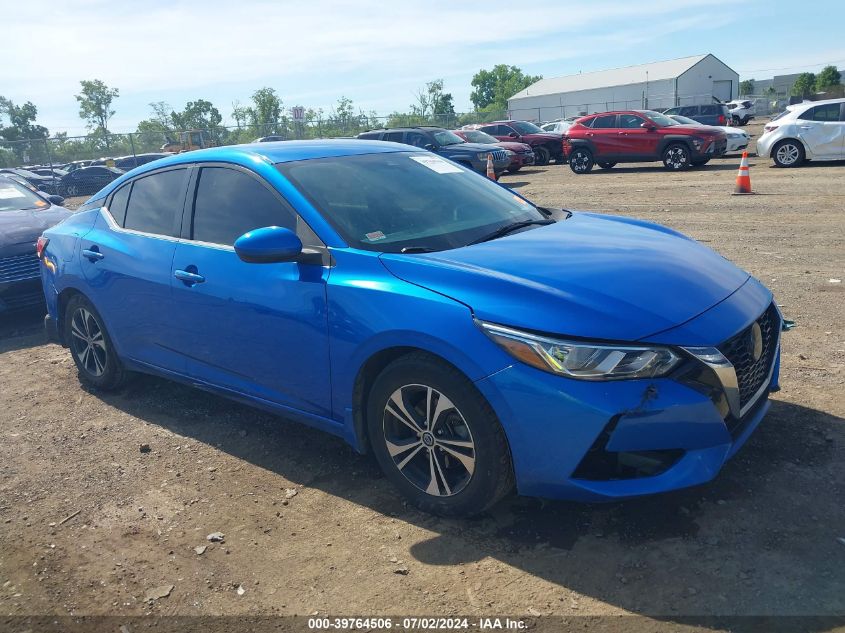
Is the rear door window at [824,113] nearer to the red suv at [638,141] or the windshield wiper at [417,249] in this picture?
the red suv at [638,141]

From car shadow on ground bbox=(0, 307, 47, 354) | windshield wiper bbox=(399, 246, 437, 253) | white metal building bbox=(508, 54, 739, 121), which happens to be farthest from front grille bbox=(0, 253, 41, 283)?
white metal building bbox=(508, 54, 739, 121)

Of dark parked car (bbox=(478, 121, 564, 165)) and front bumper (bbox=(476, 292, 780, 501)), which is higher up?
dark parked car (bbox=(478, 121, 564, 165))

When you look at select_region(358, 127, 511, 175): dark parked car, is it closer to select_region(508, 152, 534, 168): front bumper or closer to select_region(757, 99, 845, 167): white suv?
select_region(508, 152, 534, 168): front bumper

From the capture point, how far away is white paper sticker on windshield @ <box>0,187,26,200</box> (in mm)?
8797

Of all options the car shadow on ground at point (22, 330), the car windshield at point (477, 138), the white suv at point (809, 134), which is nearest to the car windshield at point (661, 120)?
the white suv at point (809, 134)

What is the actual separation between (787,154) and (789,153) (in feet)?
0.18

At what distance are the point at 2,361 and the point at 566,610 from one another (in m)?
5.81

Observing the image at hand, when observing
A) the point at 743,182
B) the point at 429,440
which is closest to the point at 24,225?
the point at 429,440

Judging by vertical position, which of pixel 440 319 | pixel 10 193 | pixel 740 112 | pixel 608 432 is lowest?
pixel 608 432

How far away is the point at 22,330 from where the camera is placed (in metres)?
7.58

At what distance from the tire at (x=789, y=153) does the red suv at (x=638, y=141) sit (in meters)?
1.93

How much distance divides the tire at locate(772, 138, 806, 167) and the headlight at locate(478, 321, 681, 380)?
54.5 feet

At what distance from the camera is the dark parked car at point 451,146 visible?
64.5ft

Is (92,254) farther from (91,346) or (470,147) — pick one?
(470,147)
